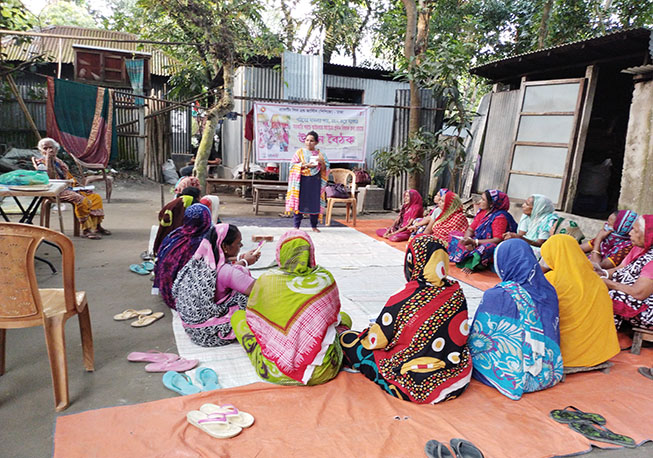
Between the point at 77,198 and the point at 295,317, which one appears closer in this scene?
the point at 295,317

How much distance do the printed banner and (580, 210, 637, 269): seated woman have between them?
16.5ft

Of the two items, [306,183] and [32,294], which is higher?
[306,183]

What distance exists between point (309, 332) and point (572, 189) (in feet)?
19.0

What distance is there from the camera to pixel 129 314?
329 cm

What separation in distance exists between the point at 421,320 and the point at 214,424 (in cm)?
110

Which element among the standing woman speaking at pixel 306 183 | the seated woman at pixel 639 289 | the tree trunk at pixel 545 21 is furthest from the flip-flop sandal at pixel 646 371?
the tree trunk at pixel 545 21

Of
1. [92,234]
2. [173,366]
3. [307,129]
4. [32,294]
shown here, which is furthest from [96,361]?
[307,129]

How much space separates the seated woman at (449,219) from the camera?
5605mm

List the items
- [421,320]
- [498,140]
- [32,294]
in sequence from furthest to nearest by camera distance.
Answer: [498,140], [421,320], [32,294]

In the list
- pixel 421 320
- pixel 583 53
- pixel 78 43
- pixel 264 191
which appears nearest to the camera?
pixel 421 320

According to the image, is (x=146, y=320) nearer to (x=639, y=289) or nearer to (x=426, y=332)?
(x=426, y=332)

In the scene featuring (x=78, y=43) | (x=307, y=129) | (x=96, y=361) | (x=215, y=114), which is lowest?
(x=96, y=361)

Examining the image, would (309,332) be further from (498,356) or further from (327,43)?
(327,43)

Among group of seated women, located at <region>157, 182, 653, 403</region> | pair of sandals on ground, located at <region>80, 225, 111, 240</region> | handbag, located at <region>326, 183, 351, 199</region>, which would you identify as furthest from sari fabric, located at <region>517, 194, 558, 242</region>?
pair of sandals on ground, located at <region>80, 225, 111, 240</region>
